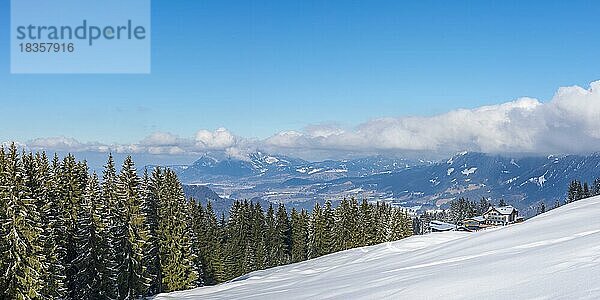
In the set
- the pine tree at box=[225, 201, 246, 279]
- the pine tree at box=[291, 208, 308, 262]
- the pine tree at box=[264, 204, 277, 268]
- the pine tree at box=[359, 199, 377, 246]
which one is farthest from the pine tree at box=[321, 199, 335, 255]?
the pine tree at box=[225, 201, 246, 279]

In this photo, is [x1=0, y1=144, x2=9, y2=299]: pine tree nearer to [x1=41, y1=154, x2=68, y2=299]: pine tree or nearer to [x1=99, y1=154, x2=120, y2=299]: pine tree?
[x1=41, y1=154, x2=68, y2=299]: pine tree

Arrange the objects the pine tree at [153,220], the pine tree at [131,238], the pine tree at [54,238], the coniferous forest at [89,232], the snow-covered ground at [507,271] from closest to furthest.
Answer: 1. the snow-covered ground at [507,271]
2. the coniferous forest at [89,232]
3. the pine tree at [54,238]
4. the pine tree at [131,238]
5. the pine tree at [153,220]

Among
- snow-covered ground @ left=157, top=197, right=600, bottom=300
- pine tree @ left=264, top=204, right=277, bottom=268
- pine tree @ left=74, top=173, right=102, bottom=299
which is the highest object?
snow-covered ground @ left=157, top=197, right=600, bottom=300

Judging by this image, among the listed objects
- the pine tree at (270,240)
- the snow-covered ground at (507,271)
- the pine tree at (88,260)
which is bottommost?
the pine tree at (270,240)

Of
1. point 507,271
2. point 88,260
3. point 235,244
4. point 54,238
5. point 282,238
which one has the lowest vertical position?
point 282,238

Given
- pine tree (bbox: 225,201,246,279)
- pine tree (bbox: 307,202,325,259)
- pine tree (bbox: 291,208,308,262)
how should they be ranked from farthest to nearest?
1. pine tree (bbox: 291,208,308,262)
2. pine tree (bbox: 307,202,325,259)
3. pine tree (bbox: 225,201,246,279)

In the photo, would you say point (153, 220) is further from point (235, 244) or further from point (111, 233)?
point (235, 244)

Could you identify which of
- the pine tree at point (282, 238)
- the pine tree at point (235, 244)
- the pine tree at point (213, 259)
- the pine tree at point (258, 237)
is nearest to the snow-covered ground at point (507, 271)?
the pine tree at point (213, 259)

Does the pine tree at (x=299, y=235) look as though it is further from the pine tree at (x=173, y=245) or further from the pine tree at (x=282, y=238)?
the pine tree at (x=173, y=245)

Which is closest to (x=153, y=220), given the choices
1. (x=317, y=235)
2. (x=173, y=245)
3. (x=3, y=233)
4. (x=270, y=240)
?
(x=173, y=245)

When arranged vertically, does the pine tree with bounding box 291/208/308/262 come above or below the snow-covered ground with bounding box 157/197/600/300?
below

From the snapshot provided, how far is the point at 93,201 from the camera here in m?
29.2

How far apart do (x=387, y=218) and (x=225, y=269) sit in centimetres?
2627

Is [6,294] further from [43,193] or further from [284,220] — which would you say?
[284,220]
